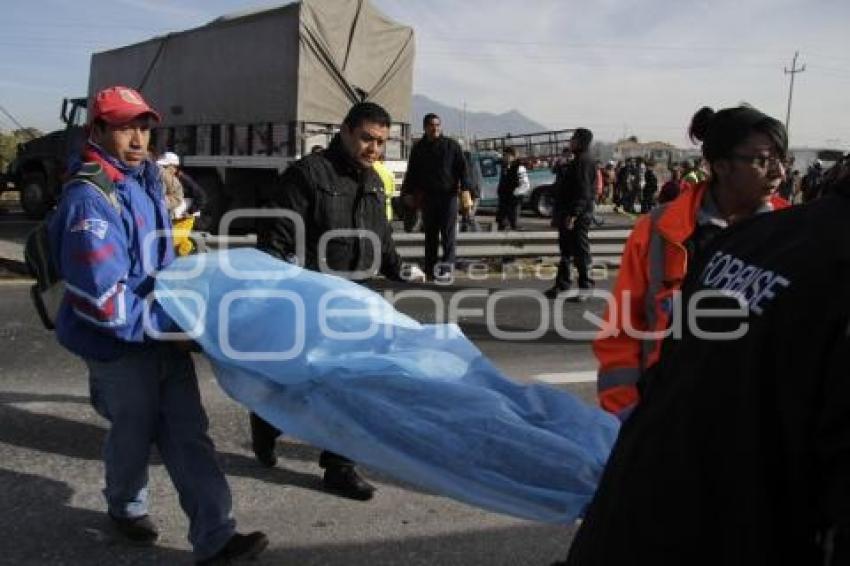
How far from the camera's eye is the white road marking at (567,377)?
19.5 feet

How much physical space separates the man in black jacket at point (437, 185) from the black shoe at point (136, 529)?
281 inches

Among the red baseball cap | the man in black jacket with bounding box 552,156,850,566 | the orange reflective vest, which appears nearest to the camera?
the man in black jacket with bounding box 552,156,850,566

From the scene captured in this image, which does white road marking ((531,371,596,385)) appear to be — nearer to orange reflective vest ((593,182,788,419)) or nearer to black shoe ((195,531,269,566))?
black shoe ((195,531,269,566))

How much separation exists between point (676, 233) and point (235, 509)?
2.33 metres

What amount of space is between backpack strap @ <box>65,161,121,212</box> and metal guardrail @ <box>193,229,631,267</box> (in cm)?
783

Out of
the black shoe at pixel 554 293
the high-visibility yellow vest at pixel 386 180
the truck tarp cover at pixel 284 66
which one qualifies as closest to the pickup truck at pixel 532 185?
the truck tarp cover at pixel 284 66

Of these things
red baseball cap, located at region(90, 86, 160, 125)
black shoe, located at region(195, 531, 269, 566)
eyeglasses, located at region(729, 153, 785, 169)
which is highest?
red baseball cap, located at region(90, 86, 160, 125)

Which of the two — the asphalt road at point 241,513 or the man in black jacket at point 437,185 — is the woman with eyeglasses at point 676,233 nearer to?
the asphalt road at point 241,513

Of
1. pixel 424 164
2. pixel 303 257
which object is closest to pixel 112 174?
pixel 303 257

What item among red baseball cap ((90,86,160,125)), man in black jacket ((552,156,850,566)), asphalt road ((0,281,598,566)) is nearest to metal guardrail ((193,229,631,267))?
asphalt road ((0,281,598,566))

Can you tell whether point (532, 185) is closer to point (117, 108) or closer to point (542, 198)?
point (542, 198)

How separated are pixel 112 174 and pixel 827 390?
2.68m

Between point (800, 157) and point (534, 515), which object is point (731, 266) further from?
point (800, 157)

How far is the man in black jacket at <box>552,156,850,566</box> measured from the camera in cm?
100
